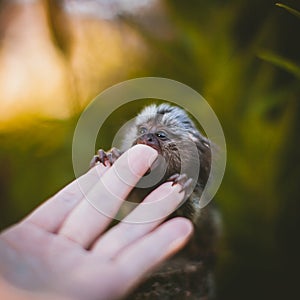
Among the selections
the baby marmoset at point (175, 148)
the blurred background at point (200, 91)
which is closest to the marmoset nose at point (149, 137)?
the baby marmoset at point (175, 148)

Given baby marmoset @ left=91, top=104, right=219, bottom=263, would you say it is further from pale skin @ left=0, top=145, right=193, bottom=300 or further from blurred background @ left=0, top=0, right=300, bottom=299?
blurred background @ left=0, top=0, right=300, bottom=299

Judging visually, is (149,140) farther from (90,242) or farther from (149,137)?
(90,242)

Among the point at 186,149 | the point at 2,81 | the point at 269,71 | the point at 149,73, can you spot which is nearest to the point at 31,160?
the point at 2,81

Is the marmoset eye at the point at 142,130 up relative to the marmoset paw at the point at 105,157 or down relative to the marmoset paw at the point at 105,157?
up

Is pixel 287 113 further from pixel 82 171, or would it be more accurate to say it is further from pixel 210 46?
pixel 82 171

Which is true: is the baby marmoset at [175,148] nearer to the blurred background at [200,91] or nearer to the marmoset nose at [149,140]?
the marmoset nose at [149,140]

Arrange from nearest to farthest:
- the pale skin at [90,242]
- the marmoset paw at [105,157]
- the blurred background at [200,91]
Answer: the pale skin at [90,242] < the marmoset paw at [105,157] < the blurred background at [200,91]

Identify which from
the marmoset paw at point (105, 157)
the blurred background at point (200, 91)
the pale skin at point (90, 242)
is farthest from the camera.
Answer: the blurred background at point (200, 91)

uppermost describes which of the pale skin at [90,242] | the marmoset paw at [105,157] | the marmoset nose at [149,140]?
the marmoset nose at [149,140]

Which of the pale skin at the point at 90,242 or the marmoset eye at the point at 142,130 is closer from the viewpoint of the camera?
the pale skin at the point at 90,242
